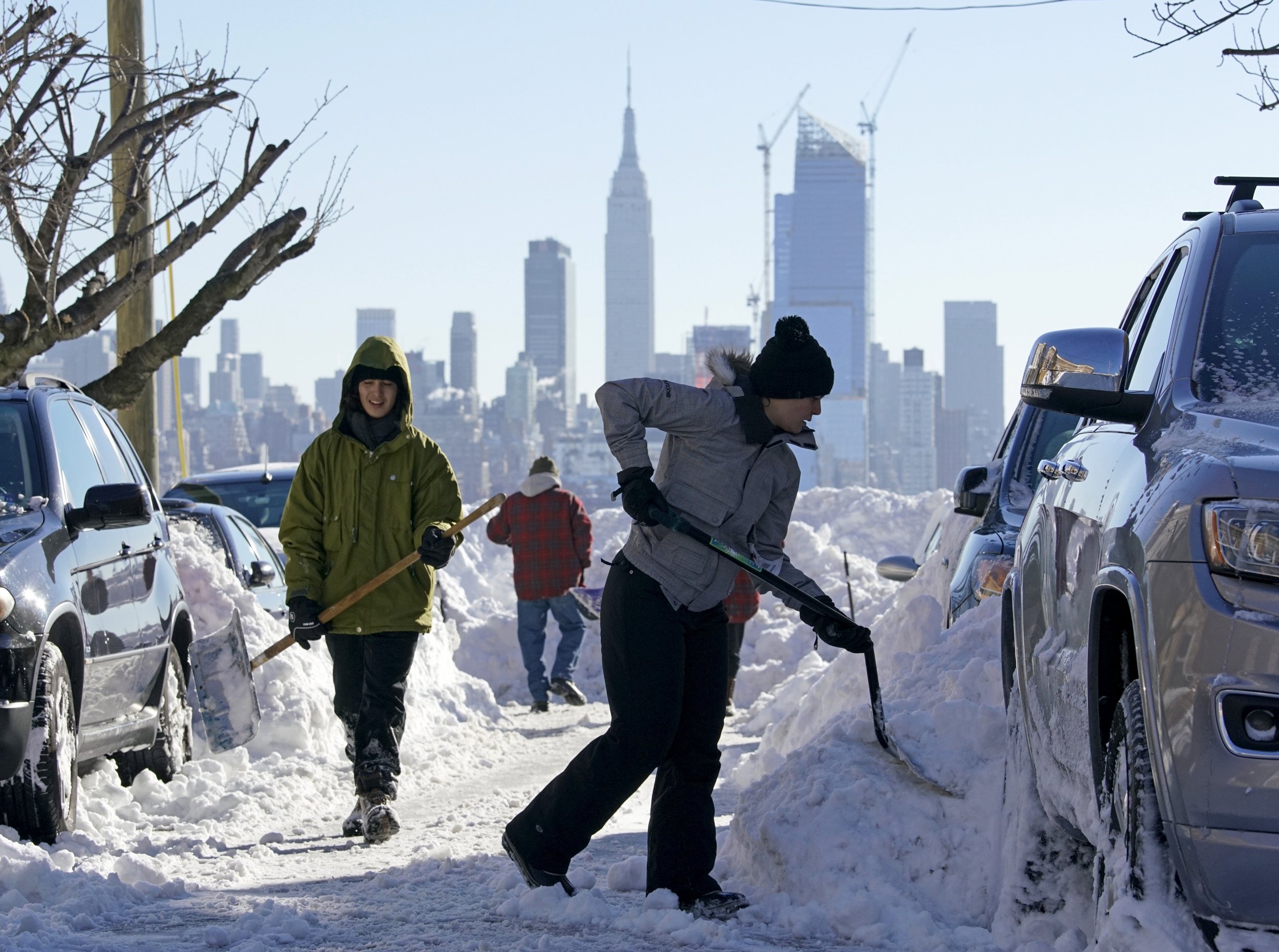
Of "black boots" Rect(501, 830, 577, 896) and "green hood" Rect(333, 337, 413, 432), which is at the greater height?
"green hood" Rect(333, 337, 413, 432)

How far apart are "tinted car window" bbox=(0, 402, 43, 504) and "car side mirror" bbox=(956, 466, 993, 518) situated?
4.23m

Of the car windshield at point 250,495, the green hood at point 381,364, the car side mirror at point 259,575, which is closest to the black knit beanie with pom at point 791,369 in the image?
the green hood at point 381,364

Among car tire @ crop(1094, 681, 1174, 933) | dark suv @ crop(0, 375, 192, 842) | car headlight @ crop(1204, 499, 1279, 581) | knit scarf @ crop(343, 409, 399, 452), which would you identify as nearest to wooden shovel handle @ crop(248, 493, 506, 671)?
knit scarf @ crop(343, 409, 399, 452)

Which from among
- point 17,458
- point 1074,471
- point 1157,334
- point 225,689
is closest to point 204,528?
point 225,689

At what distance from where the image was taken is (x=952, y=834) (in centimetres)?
500

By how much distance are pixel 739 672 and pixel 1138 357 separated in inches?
395

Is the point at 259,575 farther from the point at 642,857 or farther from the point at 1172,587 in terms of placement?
the point at 1172,587

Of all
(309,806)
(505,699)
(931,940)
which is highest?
(931,940)

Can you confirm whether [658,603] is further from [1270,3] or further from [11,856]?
[1270,3]

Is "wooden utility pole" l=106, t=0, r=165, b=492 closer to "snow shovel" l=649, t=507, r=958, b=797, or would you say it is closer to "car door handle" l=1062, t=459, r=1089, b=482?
"snow shovel" l=649, t=507, r=958, b=797

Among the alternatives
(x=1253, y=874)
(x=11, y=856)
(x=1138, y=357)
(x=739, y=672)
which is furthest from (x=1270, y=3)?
(x=739, y=672)

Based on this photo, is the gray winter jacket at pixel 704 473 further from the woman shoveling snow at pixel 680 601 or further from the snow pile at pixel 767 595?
the snow pile at pixel 767 595

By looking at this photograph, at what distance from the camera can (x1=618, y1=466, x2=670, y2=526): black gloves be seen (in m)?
4.74

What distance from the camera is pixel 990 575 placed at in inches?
292
